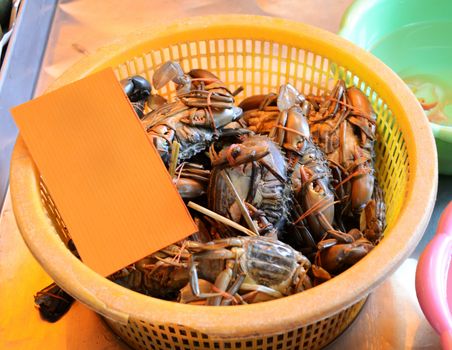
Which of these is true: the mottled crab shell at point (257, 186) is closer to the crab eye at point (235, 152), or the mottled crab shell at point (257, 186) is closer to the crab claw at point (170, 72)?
the crab eye at point (235, 152)

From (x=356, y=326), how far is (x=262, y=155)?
394mm

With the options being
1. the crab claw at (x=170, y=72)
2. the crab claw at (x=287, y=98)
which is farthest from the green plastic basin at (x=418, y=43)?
the crab claw at (x=170, y=72)

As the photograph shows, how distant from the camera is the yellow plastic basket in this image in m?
0.65

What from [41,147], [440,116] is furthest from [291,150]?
[440,116]

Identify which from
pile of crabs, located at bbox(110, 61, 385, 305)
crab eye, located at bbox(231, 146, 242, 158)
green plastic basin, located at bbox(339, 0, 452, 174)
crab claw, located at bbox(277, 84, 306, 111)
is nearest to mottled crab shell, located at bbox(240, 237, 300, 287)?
pile of crabs, located at bbox(110, 61, 385, 305)

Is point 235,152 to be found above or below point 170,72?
below

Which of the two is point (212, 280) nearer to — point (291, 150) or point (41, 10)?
point (291, 150)

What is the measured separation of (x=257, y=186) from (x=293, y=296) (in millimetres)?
273

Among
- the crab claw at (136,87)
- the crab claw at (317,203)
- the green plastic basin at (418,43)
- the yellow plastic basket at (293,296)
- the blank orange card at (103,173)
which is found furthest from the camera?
the green plastic basin at (418,43)

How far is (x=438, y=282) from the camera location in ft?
2.70

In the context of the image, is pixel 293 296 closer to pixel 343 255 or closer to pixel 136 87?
pixel 343 255

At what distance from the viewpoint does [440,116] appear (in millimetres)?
1339

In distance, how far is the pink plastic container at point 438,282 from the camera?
802mm

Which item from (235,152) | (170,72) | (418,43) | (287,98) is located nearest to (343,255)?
(235,152)
